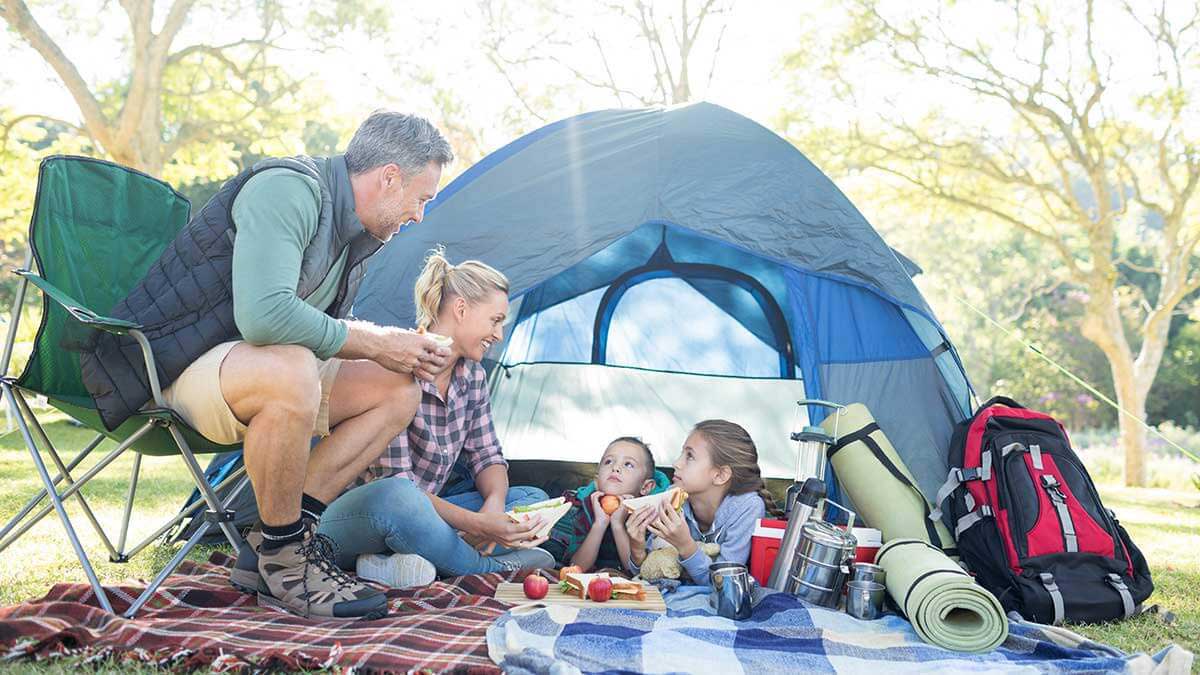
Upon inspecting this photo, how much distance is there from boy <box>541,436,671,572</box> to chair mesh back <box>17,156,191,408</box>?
137cm

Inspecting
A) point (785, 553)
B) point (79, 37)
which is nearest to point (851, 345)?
point (785, 553)

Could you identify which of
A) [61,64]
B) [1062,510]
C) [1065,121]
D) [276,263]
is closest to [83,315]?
[276,263]

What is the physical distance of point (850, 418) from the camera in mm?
3027

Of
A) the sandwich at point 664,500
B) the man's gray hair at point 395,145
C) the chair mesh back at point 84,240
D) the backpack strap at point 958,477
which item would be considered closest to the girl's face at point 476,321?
the man's gray hair at point 395,145

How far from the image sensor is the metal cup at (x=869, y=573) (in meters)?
2.45

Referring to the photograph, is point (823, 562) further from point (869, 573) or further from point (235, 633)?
point (235, 633)

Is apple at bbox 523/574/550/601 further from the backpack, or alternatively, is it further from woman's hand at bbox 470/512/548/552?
the backpack

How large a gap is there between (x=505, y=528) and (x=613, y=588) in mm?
356

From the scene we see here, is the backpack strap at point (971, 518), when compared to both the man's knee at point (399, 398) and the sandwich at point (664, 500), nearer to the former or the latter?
the sandwich at point (664, 500)

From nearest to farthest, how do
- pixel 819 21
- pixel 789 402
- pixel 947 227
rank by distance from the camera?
pixel 789 402, pixel 819 21, pixel 947 227

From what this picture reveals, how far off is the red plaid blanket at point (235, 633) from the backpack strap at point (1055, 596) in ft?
4.40

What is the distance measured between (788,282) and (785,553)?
3.41ft

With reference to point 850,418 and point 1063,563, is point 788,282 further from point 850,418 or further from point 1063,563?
point 1063,563

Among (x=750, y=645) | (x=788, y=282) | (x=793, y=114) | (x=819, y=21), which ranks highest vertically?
(x=819, y=21)
